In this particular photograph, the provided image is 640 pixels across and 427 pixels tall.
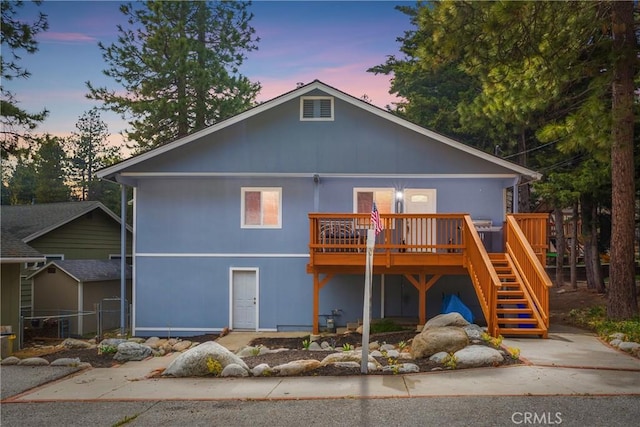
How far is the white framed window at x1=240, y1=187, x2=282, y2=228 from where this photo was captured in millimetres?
15625

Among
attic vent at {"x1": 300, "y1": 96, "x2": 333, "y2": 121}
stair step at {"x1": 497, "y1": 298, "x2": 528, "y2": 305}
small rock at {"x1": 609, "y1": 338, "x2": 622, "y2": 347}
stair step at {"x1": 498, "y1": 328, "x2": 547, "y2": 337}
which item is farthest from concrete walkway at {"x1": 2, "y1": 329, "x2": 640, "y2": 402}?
attic vent at {"x1": 300, "y1": 96, "x2": 333, "y2": 121}

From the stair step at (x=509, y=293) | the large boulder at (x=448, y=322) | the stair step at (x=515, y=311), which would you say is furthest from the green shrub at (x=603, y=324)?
the large boulder at (x=448, y=322)

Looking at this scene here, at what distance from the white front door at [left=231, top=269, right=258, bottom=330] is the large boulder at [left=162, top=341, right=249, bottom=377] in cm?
627

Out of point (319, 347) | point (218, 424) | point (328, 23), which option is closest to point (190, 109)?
point (328, 23)

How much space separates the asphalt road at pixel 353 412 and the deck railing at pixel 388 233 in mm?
6389

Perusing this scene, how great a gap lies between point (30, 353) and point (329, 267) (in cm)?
745

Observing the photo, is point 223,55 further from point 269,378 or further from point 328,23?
point 269,378

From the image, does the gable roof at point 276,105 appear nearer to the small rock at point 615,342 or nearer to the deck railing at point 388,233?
the deck railing at point 388,233

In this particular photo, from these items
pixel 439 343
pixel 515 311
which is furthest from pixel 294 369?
pixel 515 311

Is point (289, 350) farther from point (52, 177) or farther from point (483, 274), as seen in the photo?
point (52, 177)

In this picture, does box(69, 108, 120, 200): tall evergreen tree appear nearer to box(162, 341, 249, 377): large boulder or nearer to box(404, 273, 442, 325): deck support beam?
box(404, 273, 442, 325): deck support beam

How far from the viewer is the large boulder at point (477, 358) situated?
8719 millimetres

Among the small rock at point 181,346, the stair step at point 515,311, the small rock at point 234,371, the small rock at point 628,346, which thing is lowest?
the small rock at point 181,346

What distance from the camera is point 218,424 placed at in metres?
6.34
